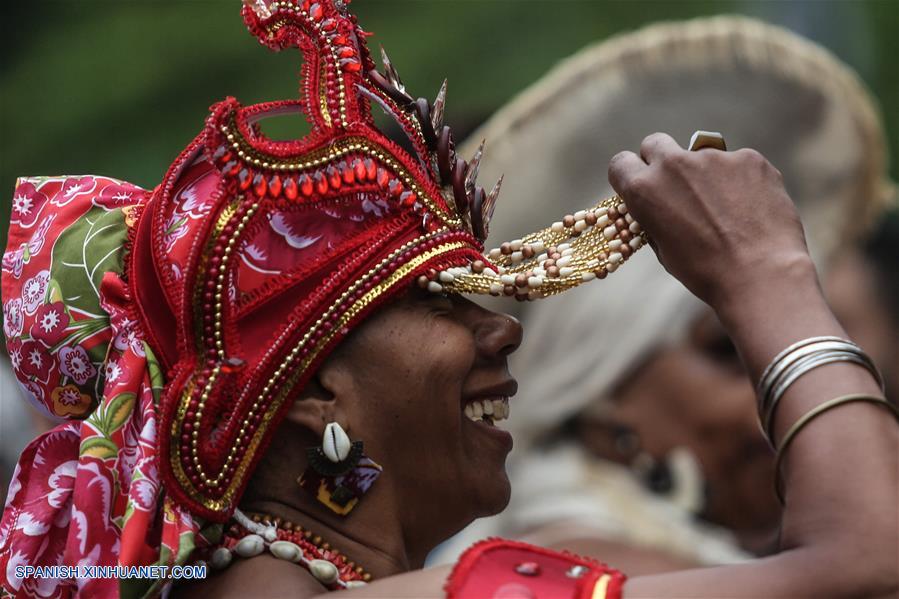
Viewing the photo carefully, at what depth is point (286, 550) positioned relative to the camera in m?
2.47

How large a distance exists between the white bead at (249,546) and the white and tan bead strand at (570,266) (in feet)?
1.87

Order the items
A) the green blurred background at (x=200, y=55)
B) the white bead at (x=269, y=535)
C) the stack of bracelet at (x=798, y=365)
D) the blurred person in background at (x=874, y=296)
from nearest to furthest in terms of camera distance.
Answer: the stack of bracelet at (x=798, y=365) < the white bead at (x=269, y=535) < the blurred person in background at (x=874, y=296) < the green blurred background at (x=200, y=55)

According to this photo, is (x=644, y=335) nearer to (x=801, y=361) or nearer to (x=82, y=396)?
(x=82, y=396)

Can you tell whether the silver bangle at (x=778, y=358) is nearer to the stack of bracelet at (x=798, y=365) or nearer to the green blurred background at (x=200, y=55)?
the stack of bracelet at (x=798, y=365)

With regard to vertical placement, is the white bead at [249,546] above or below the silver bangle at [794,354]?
below

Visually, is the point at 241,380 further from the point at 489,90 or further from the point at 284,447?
the point at 489,90

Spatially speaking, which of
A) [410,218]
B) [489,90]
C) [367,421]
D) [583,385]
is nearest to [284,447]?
[367,421]

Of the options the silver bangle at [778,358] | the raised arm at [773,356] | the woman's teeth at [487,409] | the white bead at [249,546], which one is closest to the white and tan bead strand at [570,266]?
the raised arm at [773,356]

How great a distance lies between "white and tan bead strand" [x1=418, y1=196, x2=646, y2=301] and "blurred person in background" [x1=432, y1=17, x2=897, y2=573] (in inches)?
89.9

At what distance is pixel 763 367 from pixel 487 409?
67 cm

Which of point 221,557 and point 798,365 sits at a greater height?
point 798,365

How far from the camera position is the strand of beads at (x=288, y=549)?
247 centimetres

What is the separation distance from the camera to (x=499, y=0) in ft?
24.5

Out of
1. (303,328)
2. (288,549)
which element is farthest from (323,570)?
(303,328)
